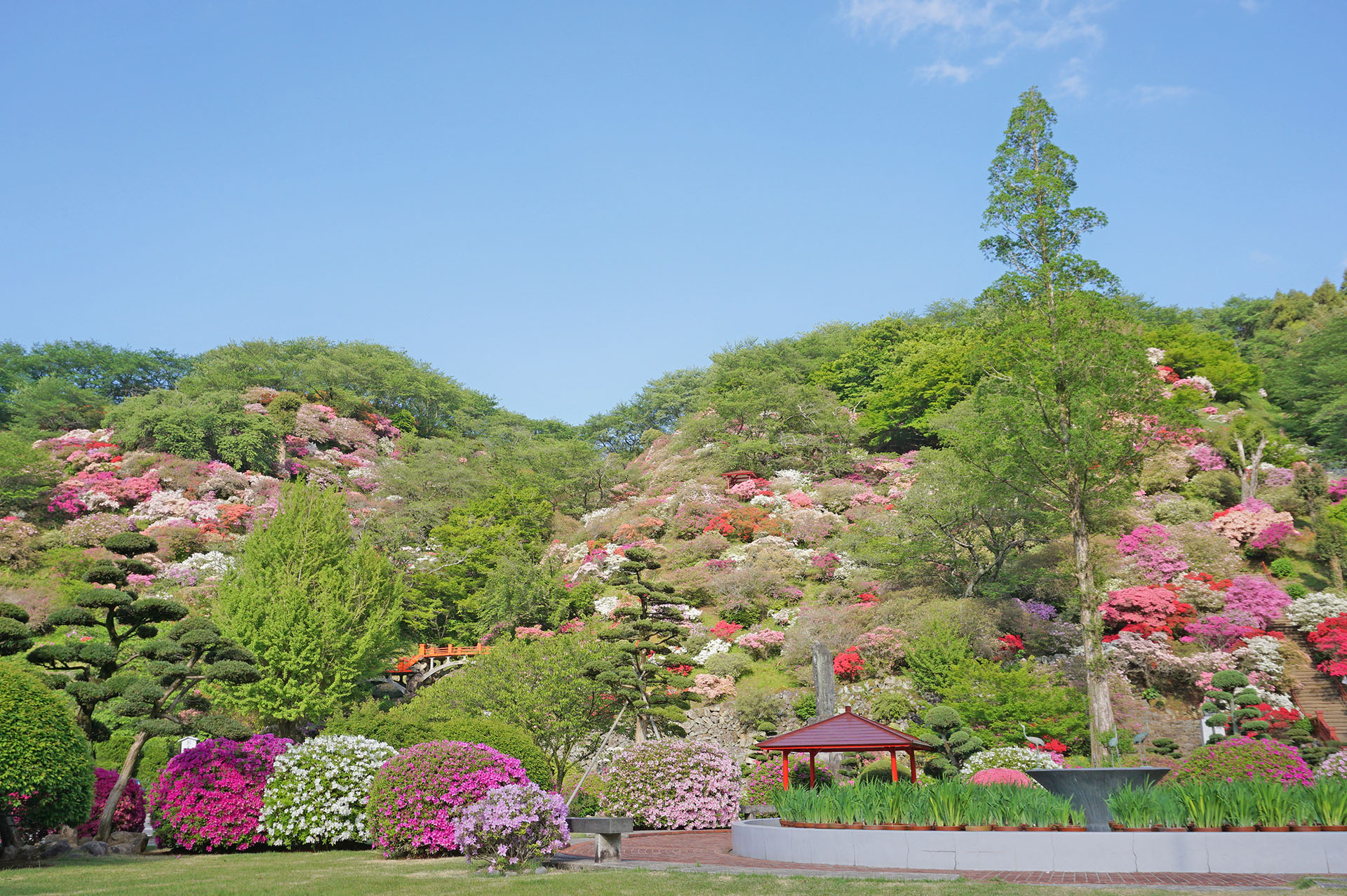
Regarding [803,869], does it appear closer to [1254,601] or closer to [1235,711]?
[1235,711]

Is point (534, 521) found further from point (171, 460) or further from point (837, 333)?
point (837, 333)

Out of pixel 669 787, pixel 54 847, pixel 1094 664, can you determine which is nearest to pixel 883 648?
pixel 1094 664

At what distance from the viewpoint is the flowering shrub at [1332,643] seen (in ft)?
60.3

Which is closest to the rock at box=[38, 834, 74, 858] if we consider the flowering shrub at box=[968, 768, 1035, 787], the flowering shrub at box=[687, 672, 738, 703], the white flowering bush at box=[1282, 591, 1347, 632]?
the flowering shrub at box=[968, 768, 1035, 787]

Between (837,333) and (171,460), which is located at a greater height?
(837,333)

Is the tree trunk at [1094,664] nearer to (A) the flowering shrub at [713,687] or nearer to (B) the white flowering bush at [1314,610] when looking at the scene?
(B) the white flowering bush at [1314,610]

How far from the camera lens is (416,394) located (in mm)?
52562

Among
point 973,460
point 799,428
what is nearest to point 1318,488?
point 973,460

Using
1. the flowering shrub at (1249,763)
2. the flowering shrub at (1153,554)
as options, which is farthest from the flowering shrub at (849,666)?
the flowering shrub at (1249,763)

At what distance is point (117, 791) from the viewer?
11.5 metres

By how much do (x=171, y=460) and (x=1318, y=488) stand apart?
147 ft

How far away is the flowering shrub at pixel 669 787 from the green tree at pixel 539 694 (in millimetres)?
2565

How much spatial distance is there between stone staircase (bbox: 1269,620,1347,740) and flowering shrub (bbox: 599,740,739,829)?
1320cm

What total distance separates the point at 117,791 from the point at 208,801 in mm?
1333
